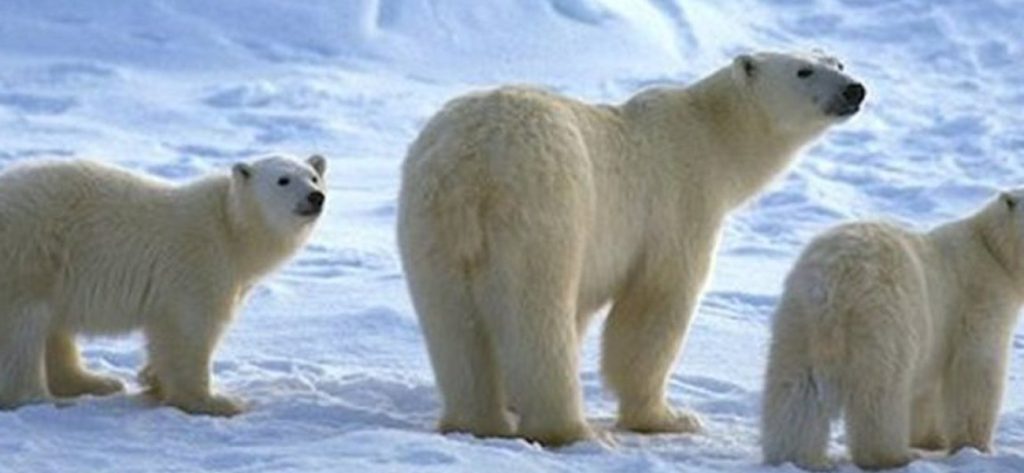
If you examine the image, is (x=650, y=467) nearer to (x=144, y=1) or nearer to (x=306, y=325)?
(x=306, y=325)

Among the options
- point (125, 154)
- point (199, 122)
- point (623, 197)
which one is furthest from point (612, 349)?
point (199, 122)

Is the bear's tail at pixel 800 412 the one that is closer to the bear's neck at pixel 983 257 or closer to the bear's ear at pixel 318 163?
the bear's neck at pixel 983 257

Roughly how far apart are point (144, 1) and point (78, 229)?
615 inches

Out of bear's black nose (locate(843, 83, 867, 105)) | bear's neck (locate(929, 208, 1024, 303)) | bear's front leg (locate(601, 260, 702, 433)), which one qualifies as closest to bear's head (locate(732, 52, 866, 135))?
bear's black nose (locate(843, 83, 867, 105))

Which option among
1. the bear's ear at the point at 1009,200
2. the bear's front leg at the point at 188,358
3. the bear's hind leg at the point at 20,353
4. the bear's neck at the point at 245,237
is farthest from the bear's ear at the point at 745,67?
the bear's hind leg at the point at 20,353

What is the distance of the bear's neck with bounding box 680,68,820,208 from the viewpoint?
8484 mm

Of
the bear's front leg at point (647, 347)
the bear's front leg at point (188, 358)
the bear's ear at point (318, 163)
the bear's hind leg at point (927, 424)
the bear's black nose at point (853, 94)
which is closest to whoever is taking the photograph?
the bear's front leg at point (188, 358)

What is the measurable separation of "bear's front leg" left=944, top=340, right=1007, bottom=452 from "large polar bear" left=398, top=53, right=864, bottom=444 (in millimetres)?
1061

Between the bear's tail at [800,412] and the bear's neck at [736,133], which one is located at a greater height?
the bear's neck at [736,133]

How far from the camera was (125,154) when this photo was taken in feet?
58.2

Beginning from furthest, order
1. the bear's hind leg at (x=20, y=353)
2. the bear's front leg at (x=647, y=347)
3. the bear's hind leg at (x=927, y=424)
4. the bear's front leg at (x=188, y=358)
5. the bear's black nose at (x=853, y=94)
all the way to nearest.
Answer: the bear's black nose at (x=853, y=94)
the bear's front leg at (x=647, y=347)
the bear's hind leg at (x=927, y=424)
the bear's front leg at (x=188, y=358)
the bear's hind leg at (x=20, y=353)

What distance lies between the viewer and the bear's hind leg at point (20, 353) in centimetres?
768

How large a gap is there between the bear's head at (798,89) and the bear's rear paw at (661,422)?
48.6 inches

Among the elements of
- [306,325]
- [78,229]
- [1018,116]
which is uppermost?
[78,229]
